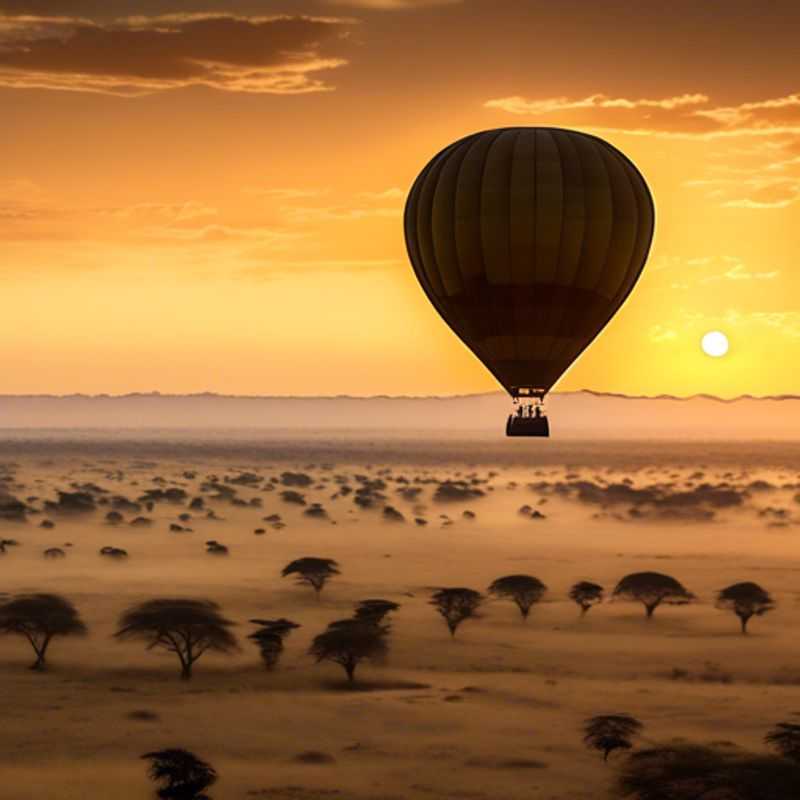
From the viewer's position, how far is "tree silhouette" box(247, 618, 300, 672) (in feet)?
218

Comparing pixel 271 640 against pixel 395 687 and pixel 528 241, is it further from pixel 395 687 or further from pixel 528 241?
pixel 528 241

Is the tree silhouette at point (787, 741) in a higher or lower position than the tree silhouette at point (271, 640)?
lower

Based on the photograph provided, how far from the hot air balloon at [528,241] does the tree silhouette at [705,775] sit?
14.4m

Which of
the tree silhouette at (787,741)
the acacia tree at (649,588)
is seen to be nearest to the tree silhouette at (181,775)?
the tree silhouette at (787,741)

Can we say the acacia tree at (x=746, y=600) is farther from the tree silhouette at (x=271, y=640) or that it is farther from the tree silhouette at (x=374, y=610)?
the tree silhouette at (x=271, y=640)

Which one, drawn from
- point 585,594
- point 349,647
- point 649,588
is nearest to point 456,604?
point 585,594

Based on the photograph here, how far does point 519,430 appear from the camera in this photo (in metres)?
56.0

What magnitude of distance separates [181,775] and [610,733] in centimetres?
1534

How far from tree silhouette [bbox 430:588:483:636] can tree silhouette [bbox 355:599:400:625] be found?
2.33 m

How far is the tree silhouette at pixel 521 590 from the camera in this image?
84.6 meters

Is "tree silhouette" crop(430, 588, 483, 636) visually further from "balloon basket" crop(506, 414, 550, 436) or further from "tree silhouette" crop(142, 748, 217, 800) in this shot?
"tree silhouette" crop(142, 748, 217, 800)

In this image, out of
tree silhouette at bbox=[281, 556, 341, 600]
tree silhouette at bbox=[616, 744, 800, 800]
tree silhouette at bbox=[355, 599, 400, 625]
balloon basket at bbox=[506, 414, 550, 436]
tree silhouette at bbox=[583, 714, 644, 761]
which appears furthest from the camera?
tree silhouette at bbox=[281, 556, 341, 600]

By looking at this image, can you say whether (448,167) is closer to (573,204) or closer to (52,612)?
(573,204)

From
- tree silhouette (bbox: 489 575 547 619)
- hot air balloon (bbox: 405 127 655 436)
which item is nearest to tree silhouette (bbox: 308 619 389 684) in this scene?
hot air balloon (bbox: 405 127 655 436)
